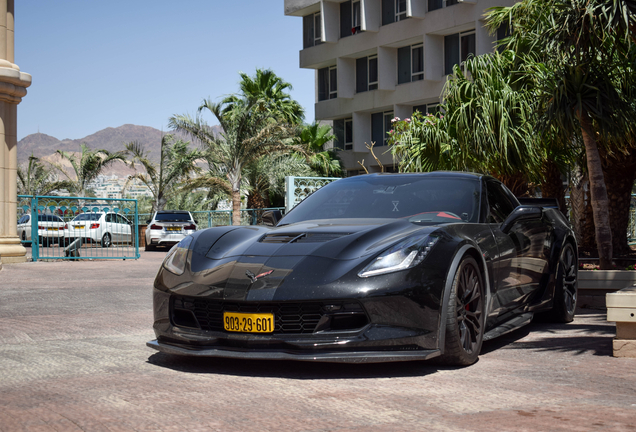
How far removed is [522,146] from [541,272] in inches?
252

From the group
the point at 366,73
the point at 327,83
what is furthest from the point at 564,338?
the point at 327,83

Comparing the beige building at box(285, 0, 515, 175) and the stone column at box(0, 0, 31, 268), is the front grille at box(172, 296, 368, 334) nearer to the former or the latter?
the stone column at box(0, 0, 31, 268)

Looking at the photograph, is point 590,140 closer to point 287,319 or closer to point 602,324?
point 602,324

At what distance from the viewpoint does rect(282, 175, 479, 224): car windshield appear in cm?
544

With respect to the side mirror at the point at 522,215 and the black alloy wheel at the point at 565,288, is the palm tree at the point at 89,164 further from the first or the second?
the side mirror at the point at 522,215

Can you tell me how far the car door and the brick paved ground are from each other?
0.39m

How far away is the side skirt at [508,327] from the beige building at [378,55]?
2529cm

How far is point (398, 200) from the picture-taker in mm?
5605

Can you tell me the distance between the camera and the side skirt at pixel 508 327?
16.7 feet

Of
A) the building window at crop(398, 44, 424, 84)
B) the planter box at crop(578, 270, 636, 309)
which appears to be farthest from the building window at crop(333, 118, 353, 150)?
the planter box at crop(578, 270, 636, 309)

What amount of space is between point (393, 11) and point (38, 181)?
80.0 feet

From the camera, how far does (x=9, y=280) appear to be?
12.0 meters

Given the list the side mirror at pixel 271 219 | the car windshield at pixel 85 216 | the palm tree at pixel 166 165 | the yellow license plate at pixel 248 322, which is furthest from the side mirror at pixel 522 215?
the palm tree at pixel 166 165

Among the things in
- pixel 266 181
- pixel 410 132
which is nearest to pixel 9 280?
pixel 410 132
